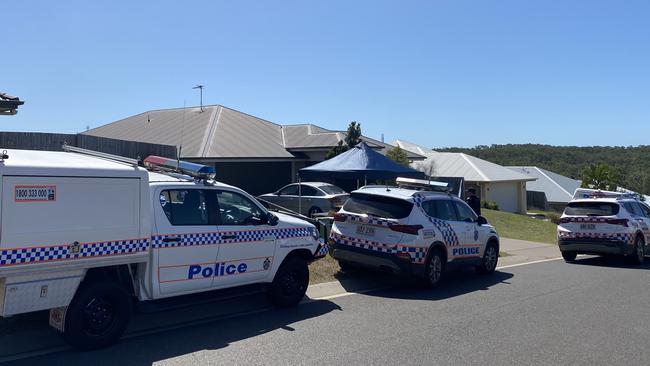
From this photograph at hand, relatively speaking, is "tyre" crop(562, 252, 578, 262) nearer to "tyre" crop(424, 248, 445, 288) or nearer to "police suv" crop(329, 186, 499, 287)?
"police suv" crop(329, 186, 499, 287)

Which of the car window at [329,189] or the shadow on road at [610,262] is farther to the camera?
the car window at [329,189]

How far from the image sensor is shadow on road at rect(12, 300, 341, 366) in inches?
236

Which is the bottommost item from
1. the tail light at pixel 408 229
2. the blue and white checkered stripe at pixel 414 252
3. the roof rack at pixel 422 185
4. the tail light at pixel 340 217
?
the blue and white checkered stripe at pixel 414 252

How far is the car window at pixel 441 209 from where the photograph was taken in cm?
1086

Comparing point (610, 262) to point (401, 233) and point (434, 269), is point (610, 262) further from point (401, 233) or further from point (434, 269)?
point (401, 233)

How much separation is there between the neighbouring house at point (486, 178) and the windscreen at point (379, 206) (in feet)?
103

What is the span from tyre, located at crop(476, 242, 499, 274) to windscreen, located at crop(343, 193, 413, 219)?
9.92 ft

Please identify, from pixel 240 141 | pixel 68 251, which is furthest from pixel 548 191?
pixel 68 251

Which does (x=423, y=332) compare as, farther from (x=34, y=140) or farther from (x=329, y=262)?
(x=34, y=140)

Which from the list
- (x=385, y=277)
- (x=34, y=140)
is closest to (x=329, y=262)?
(x=385, y=277)

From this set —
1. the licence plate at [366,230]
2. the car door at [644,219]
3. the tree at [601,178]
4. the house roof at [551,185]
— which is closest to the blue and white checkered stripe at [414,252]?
the licence plate at [366,230]

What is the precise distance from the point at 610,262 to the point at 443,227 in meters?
7.61

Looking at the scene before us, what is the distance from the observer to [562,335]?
24.4 feet

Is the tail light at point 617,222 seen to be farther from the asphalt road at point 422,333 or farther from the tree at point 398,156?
the tree at point 398,156
